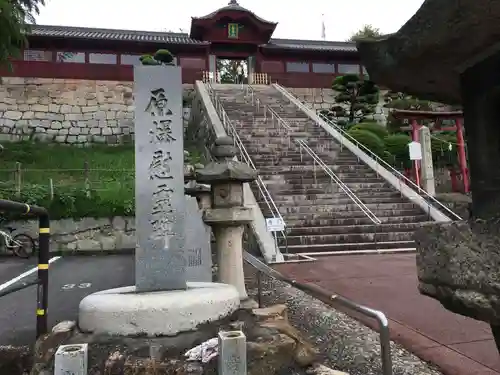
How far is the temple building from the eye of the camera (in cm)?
2283

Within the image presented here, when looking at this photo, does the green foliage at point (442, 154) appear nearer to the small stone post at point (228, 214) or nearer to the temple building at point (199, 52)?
the temple building at point (199, 52)

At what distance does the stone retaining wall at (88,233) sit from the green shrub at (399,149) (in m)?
11.4

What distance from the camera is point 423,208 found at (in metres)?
11.0

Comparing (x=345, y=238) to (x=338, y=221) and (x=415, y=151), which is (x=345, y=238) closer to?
(x=338, y=221)

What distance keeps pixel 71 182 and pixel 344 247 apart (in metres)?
9.01

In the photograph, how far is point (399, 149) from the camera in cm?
1848

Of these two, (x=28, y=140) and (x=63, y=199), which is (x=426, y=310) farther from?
(x=28, y=140)

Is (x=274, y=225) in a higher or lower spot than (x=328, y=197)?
lower

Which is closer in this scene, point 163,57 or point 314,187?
point 163,57

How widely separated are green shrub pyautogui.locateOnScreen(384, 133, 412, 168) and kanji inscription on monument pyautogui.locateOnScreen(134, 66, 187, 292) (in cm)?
1530

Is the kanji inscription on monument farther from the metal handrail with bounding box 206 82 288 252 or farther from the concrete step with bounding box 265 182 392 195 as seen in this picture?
the concrete step with bounding box 265 182 392 195

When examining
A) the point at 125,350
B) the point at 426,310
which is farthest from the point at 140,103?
the point at 426,310

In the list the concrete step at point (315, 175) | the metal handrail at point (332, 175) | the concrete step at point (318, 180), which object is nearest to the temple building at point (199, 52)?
the metal handrail at point (332, 175)

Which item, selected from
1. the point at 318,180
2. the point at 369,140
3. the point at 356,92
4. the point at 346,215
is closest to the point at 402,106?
the point at 356,92
